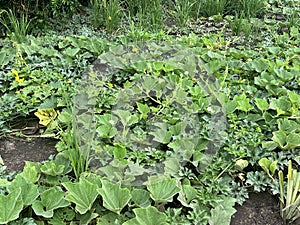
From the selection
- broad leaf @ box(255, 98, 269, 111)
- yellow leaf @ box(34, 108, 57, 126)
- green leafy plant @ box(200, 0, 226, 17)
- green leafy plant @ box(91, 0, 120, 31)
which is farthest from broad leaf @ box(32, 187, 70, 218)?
green leafy plant @ box(200, 0, 226, 17)

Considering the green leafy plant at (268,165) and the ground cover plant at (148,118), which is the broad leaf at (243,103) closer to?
the ground cover plant at (148,118)

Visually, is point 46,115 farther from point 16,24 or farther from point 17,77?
point 16,24

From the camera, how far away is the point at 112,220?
202cm

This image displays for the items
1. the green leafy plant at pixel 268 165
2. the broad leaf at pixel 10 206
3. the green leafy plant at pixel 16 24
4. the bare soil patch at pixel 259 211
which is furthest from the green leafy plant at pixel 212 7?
the broad leaf at pixel 10 206

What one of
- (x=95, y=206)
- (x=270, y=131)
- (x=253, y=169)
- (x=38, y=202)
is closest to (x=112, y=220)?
(x=95, y=206)

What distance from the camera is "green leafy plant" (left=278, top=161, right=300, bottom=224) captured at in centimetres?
211

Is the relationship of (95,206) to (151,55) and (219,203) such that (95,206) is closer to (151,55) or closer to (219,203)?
(219,203)

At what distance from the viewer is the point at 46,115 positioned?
271cm

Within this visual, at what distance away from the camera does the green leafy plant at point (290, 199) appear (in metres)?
2.11

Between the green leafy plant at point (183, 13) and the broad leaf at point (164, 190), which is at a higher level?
the green leafy plant at point (183, 13)

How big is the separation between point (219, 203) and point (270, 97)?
3.54ft

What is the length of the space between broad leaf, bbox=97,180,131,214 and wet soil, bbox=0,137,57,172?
0.60 meters

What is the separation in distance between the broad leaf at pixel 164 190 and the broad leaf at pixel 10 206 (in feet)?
2.00

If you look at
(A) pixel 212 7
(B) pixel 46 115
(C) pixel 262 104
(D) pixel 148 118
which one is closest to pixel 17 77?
(B) pixel 46 115
